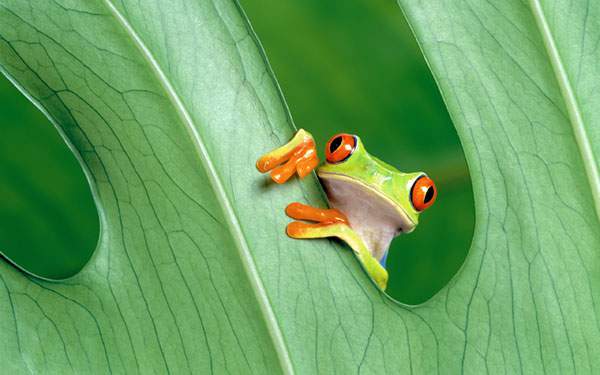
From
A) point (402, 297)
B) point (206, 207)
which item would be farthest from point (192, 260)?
point (402, 297)

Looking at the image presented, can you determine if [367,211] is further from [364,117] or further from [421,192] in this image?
[364,117]

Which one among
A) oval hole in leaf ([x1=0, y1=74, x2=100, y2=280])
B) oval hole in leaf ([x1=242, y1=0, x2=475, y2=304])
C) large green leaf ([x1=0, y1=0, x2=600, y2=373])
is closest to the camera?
large green leaf ([x1=0, y1=0, x2=600, y2=373])

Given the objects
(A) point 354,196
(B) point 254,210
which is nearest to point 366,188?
(A) point 354,196

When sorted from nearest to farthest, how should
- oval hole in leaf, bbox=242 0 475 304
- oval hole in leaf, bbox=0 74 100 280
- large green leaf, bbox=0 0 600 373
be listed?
large green leaf, bbox=0 0 600 373, oval hole in leaf, bbox=0 74 100 280, oval hole in leaf, bbox=242 0 475 304

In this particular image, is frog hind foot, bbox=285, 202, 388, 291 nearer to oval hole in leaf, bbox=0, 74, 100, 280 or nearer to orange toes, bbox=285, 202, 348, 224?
orange toes, bbox=285, 202, 348, 224

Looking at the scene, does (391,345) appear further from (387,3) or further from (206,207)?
(387,3)

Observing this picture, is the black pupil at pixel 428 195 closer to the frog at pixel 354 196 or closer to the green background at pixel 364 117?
the frog at pixel 354 196

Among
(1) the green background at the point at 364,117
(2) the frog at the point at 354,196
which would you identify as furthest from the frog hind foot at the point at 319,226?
(1) the green background at the point at 364,117

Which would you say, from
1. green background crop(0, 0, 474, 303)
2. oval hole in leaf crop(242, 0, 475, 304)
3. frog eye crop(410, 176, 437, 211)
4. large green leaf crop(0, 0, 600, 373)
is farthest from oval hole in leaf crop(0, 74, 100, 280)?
frog eye crop(410, 176, 437, 211)
